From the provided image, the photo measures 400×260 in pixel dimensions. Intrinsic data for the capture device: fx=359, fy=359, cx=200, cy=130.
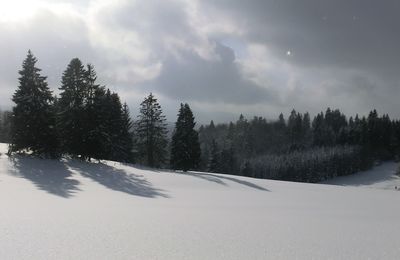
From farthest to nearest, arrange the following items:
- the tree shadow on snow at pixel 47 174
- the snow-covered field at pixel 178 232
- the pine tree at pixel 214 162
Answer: the pine tree at pixel 214 162 < the tree shadow on snow at pixel 47 174 < the snow-covered field at pixel 178 232

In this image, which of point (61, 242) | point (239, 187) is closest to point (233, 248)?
point (61, 242)

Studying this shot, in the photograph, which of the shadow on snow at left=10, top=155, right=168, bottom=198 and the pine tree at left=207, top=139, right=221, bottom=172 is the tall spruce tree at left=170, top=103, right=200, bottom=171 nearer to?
the shadow on snow at left=10, top=155, right=168, bottom=198

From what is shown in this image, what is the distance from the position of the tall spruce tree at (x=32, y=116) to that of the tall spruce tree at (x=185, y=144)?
19.8 m

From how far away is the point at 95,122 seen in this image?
40094 mm

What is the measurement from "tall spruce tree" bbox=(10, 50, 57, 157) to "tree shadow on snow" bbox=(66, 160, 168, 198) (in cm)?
336

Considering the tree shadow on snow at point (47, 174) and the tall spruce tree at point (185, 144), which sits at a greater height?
the tall spruce tree at point (185, 144)

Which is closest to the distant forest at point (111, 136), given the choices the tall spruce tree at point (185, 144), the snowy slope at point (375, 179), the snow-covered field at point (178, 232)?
the tall spruce tree at point (185, 144)

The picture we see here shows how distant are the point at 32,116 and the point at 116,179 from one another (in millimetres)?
12245

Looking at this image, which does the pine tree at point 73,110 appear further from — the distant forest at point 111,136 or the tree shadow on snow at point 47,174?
the tree shadow on snow at point 47,174

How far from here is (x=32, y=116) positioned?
1399 inches

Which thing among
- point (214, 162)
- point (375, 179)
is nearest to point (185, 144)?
point (214, 162)

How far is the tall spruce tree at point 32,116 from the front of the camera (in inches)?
1384

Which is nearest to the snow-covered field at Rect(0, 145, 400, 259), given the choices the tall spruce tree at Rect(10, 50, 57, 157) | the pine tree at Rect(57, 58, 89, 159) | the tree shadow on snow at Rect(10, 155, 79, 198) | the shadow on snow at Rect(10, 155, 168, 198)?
the tree shadow on snow at Rect(10, 155, 79, 198)

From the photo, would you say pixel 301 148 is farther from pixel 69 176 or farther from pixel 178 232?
pixel 178 232
